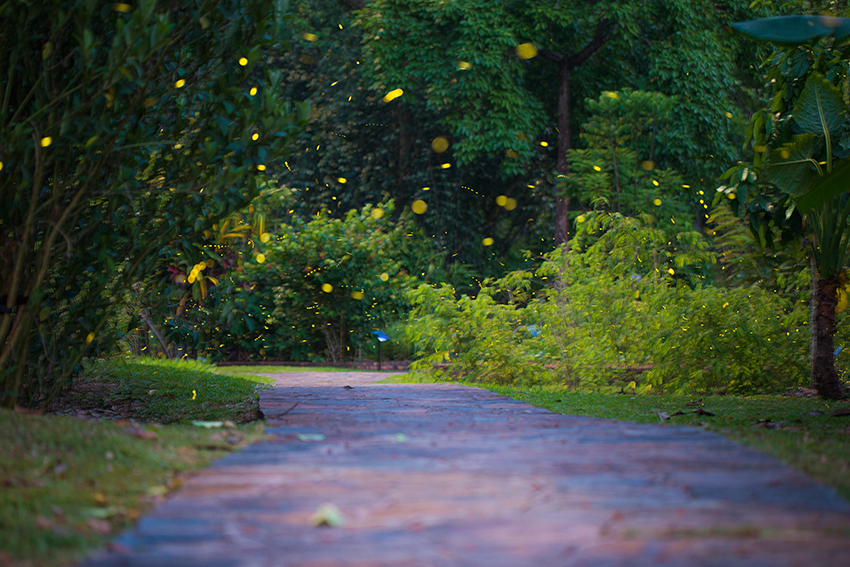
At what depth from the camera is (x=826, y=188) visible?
563 cm

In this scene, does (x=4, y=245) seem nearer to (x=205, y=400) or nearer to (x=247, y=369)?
(x=205, y=400)

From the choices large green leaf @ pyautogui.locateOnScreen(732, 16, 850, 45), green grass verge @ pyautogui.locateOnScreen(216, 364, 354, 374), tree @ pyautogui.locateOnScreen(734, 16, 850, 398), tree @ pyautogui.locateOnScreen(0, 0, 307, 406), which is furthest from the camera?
green grass verge @ pyautogui.locateOnScreen(216, 364, 354, 374)

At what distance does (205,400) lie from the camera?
6.16 meters

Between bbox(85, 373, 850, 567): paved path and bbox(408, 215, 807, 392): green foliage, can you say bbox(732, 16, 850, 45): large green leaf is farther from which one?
bbox(85, 373, 850, 567): paved path

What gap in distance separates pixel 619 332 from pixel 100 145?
5.25 meters

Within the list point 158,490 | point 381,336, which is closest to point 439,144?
point 381,336

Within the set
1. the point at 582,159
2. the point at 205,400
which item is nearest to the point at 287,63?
the point at 582,159

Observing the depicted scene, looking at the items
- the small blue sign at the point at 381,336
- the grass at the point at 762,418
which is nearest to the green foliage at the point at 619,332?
the grass at the point at 762,418

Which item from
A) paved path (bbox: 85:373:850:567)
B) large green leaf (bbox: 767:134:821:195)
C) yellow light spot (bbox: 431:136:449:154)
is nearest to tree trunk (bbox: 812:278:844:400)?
large green leaf (bbox: 767:134:821:195)

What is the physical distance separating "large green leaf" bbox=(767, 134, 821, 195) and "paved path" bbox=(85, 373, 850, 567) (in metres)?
3.41

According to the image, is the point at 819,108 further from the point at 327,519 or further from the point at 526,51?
the point at 526,51

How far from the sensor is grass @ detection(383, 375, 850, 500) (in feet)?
9.36

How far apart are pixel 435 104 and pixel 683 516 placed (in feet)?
45.2

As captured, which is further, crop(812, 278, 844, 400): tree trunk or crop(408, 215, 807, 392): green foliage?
crop(408, 215, 807, 392): green foliage
